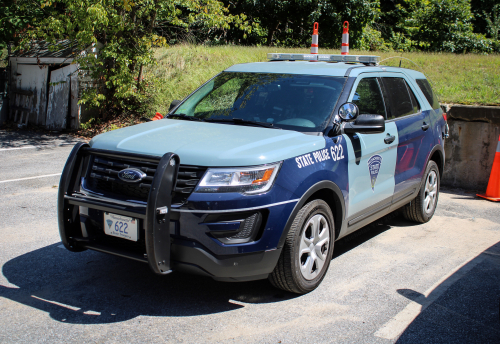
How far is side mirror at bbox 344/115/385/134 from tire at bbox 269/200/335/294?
2.47 ft

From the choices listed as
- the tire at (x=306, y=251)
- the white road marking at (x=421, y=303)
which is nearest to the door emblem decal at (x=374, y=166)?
the tire at (x=306, y=251)

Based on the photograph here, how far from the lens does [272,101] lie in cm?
468

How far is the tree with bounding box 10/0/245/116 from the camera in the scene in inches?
464

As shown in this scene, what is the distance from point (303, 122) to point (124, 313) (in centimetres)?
216

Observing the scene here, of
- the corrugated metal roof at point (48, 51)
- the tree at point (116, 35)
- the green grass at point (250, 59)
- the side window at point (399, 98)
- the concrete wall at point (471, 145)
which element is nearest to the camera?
the side window at point (399, 98)

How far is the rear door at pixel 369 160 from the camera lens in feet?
14.9

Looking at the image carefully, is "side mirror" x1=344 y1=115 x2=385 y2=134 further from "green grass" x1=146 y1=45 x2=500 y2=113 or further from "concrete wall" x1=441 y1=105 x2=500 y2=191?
"green grass" x1=146 y1=45 x2=500 y2=113

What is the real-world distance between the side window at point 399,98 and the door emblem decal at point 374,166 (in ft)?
1.87

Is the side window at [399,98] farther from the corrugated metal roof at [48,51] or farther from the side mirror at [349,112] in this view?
the corrugated metal roof at [48,51]

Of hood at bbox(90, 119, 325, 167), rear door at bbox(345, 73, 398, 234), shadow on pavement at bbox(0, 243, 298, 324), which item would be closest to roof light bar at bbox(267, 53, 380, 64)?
rear door at bbox(345, 73, 398, 234)

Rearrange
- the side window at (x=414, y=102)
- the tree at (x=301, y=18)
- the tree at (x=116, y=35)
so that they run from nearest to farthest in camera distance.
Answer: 1. the side window at (x=414, y=102)
2. the tree at (x=116, y=35)
3. the tree at (x=301, y=18)

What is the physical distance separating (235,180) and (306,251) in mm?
950

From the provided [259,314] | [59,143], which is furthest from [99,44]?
[259,314]

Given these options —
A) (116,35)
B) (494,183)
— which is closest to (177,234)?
(494,183)
